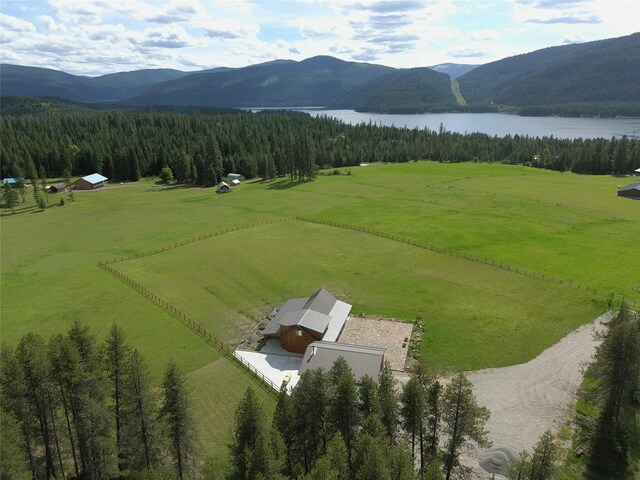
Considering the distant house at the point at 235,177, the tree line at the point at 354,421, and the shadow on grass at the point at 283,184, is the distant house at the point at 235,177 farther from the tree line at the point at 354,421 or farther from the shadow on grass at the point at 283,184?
the tree line at the point at 354,421

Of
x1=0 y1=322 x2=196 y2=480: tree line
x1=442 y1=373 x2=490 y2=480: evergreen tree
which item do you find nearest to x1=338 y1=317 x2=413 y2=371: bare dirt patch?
x1=442 y1=373 x2=490 y2=480: evergreen tree

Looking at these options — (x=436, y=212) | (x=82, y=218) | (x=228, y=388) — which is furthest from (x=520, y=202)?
(x=82, y=218)

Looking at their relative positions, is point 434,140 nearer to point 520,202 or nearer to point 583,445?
point 520,202

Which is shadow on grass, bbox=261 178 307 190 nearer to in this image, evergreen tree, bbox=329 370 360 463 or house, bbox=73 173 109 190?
house, bbox=73 173 109 190

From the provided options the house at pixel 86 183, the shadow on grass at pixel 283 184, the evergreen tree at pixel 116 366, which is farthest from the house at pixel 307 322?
the house at pixel 86 183

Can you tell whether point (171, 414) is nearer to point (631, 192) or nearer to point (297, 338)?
point (297, 338)
